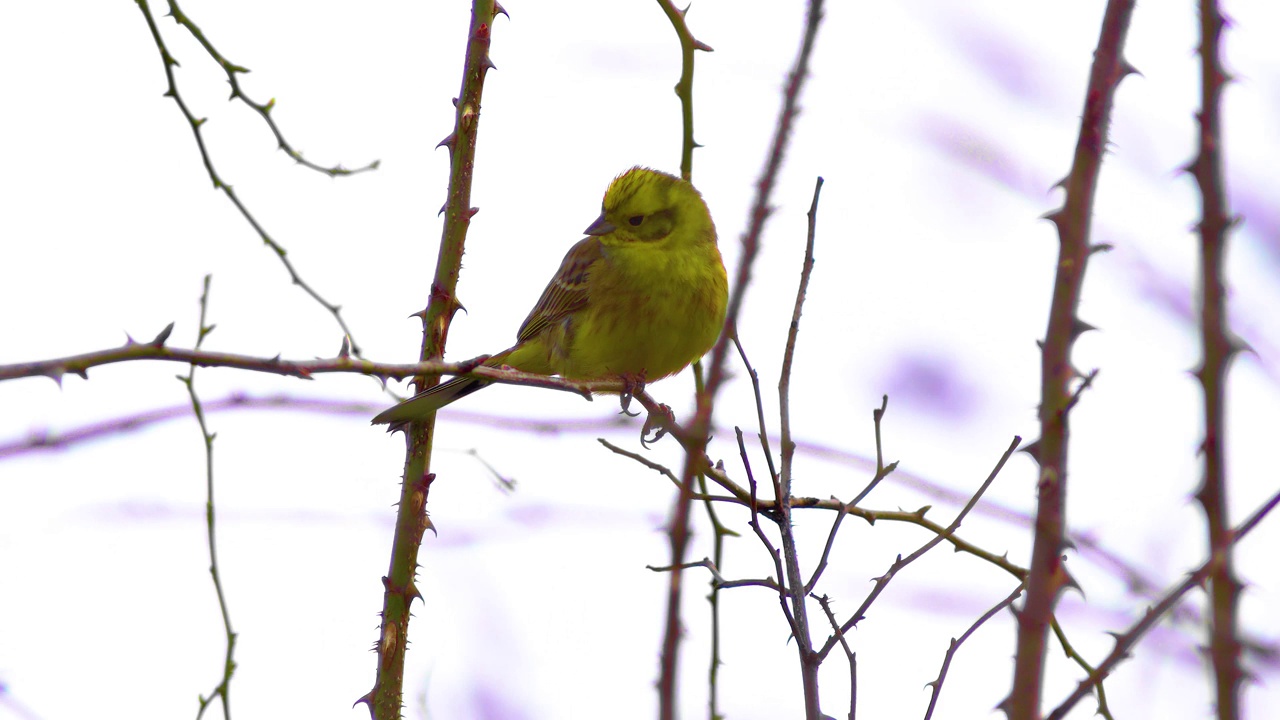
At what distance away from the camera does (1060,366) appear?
1.30 m

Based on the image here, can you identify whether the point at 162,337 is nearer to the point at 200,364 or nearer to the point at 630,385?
the point at 200,364

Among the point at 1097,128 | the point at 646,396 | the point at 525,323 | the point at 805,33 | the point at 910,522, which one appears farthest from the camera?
the point at 525,323

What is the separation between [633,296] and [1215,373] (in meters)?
5.04

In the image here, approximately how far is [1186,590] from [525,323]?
19.4 feet

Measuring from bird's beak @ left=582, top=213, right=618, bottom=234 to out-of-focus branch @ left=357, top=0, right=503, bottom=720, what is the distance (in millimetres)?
3051

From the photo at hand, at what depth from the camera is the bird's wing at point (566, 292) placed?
6.48 m

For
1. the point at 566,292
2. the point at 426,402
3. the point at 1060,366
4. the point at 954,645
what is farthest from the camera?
the point at 566,292

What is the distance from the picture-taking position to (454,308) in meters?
3.36

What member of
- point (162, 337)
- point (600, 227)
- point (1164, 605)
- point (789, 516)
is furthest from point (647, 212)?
point (1164, 605)

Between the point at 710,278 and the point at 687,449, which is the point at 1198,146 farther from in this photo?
the point at 710,278

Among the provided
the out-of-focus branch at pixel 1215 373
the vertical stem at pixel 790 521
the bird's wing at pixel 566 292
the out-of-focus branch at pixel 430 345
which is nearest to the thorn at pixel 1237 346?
the out-of-focus branch at pixel 1215 373

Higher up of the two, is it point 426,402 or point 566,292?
point 566,292

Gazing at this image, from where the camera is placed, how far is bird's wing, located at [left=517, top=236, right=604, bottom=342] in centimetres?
648

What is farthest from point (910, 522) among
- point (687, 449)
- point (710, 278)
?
point (710, 278)
